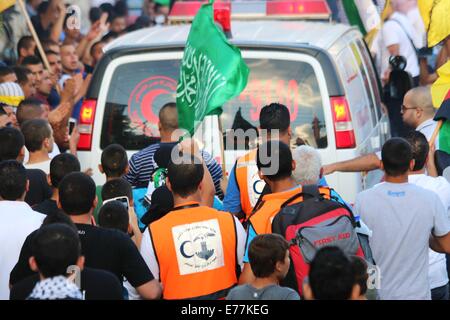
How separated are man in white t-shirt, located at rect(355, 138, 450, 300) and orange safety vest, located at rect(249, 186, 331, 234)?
44 cm

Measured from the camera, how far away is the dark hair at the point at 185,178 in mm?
6496

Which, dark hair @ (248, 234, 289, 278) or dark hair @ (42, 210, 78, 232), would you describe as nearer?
dark hair @ (248, 234, 289, 278)

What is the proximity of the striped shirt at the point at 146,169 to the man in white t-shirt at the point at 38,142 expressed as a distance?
1.97 ft

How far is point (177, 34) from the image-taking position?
999 centimetres

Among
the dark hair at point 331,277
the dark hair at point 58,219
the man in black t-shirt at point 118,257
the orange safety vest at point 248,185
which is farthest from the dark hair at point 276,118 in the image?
the dark hair at point 331,277

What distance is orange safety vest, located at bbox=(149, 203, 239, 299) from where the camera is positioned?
20.5 ft

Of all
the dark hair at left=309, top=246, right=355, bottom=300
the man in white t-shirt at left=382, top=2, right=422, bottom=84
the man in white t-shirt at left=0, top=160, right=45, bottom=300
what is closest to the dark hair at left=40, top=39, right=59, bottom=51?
the man in white t-shirt at left=382, top=2, right=422, bottom=84

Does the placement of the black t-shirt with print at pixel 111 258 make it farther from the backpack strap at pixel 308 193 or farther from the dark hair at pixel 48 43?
the dark hair at pixel 48 43

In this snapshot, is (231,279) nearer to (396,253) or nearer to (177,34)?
(396,253)

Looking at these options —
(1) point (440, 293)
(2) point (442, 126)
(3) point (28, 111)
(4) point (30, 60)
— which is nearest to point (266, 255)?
(1) point (440, 293)

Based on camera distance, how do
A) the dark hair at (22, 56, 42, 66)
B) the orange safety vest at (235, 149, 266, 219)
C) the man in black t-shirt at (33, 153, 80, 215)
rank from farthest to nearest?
the dark hair at (22, 56, 42, 66) → the man in black t-shirt at (33, 153, 80, 215) → the orange safety vest at (235, 149, 266, 219)

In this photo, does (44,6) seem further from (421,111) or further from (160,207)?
(160,207)

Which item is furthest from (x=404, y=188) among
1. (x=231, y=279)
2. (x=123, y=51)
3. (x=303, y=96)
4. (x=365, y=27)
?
(x=365, y=27)

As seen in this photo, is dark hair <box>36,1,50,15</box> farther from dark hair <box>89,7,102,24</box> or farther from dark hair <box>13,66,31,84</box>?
dark hair <box>13,66,31,84</box>
